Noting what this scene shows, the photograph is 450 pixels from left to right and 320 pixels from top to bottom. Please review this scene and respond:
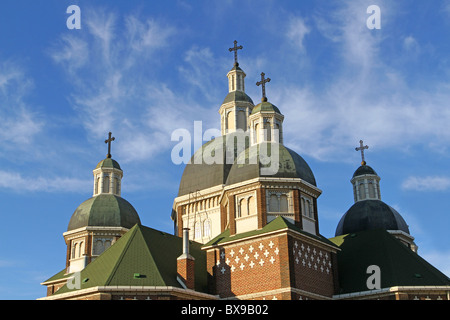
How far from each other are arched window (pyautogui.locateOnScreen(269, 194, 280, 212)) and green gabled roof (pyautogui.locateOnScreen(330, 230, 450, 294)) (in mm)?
6595

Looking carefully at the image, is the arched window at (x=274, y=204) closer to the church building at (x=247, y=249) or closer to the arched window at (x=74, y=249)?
the church building at (x=247, y=249)

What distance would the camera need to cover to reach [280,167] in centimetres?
3594

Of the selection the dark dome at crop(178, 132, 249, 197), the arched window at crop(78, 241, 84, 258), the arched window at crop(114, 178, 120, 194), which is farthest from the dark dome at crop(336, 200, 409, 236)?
the arched window at crop(78, 241, 84, 258)

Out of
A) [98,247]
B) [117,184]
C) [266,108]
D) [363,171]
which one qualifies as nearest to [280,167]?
[266,108]

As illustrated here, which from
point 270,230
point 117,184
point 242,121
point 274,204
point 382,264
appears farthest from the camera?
point 242,121

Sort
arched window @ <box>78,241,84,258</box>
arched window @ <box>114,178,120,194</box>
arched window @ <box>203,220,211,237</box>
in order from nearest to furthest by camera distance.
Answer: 1. arched window @ <box>78,241,84,258</box>
2. arched window @ <box>203,220,211,237</box>
3. arched window @ <box>114,178,120,194</box>

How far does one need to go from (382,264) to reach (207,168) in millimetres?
14785

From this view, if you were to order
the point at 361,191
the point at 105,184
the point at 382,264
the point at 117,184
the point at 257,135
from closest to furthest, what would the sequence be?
the point at 382,264 < the point at 257,135 < the point at 105,184 < the point at 117,184 < the point at 361,191

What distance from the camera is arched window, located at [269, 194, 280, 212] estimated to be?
35.3 meters

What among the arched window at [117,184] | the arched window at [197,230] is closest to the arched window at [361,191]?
the arched window at [197,230]

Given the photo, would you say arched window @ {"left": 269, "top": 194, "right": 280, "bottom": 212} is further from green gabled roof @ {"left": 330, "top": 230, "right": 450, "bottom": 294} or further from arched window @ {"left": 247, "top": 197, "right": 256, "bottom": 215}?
green gabled roof @ {"left": 330, "top": 230, "right": 450, "bottom": 294}

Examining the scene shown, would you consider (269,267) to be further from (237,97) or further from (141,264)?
(237,97)
